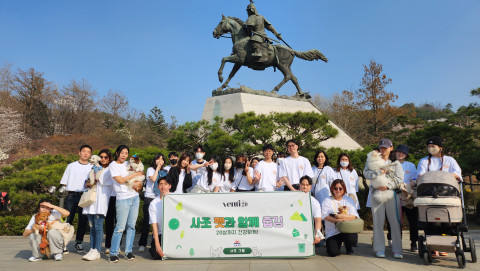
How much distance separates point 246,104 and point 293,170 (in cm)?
639

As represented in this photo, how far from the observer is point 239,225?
4480 mm

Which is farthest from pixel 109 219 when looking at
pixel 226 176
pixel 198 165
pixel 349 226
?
pixel 349 226

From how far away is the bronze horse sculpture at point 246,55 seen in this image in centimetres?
1136

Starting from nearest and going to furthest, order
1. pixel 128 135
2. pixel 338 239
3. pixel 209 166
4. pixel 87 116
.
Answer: pixel 338 239 → pixel 209 166 → pixel 128 135 → pixel 87 116

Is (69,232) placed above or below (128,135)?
below

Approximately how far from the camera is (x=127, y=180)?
4.46 m

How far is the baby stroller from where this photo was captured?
161 inches

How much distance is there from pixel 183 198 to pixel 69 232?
1689mm

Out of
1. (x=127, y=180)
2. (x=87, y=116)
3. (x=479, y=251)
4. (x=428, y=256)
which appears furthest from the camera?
(x=87, y=116)

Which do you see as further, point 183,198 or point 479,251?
point 479,251

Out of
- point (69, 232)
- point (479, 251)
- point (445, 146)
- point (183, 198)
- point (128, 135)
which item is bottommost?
point (479, 251)

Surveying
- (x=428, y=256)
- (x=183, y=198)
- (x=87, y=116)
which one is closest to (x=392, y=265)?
(x=428, y=256)

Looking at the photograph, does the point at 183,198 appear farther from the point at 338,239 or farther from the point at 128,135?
the point at 128,135

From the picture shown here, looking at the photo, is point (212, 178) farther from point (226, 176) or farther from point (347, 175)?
point (347, 175)
